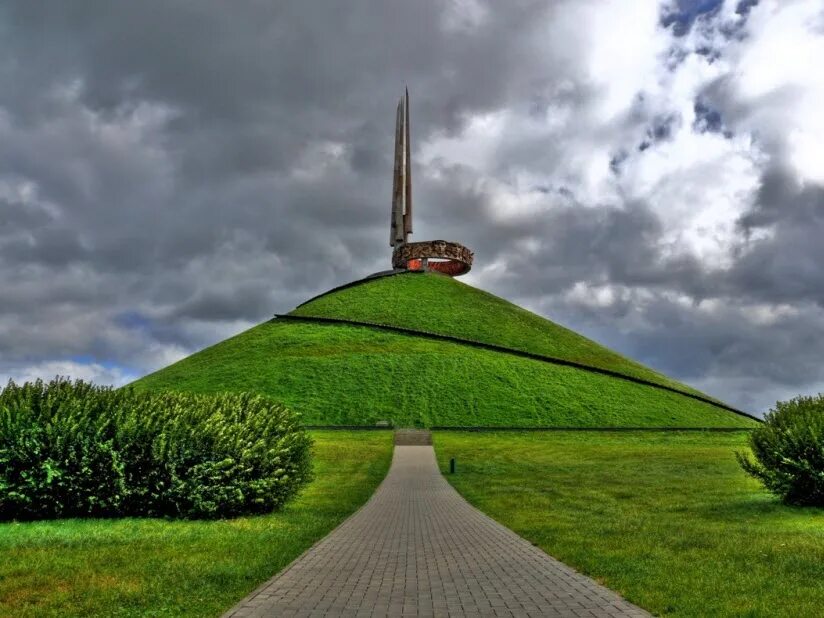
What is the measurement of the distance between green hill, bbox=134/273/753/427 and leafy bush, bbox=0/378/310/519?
136 ft

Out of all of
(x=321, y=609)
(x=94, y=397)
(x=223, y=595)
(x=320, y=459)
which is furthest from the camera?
(x=320, y=459)

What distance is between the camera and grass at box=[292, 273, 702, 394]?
8731 centimetres

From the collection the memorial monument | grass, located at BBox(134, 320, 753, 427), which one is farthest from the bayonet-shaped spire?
grass, located at BBox(134, 320, 753, 427)

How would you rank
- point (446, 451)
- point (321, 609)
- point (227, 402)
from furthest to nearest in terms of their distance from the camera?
point (446, 451)
point (227, 402)
point (321, 609)

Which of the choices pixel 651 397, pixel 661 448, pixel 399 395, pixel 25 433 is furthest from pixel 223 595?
pixel 651 397

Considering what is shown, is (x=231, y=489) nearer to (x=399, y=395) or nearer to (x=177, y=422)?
(x=177, y=422)

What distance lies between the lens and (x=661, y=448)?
1818 inches

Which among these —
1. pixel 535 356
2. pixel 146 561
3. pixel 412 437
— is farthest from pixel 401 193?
pixel 146 561

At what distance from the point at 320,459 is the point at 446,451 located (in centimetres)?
993

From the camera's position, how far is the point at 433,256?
12038cm

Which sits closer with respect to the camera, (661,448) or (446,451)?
(446,451)

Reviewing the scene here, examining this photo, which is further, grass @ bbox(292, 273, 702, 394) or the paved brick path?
grass @ bbox(292, 273, 702, 394)

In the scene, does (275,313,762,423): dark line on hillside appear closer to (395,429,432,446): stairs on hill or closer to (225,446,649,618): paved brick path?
(395,429,432,446): stairs on hill

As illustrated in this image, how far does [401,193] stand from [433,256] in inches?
505
